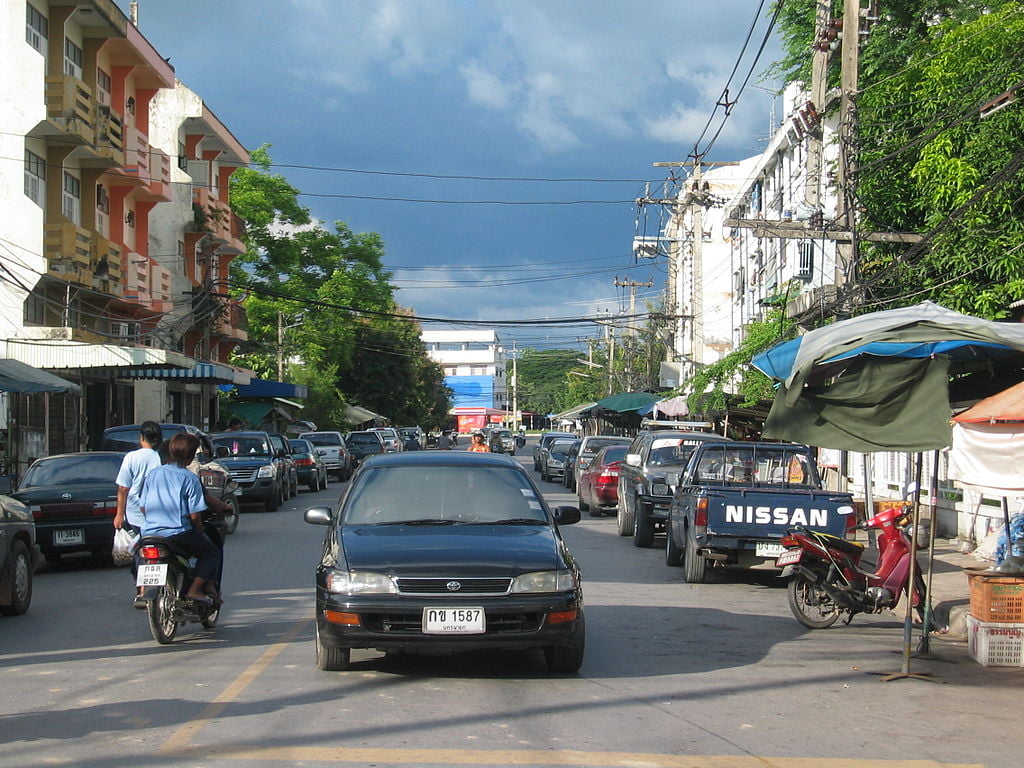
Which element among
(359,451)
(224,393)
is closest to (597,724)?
(359,451)

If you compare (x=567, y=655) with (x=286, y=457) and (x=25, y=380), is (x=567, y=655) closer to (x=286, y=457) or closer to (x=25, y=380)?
(x=25, y=380)

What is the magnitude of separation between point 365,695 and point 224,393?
4503 cm

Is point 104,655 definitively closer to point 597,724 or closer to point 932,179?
point 597,724

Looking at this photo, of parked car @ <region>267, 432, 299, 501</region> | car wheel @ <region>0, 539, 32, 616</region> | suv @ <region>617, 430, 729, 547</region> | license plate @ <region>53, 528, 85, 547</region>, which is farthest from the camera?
parked car @ <region>267, 432, 299, 501</region>

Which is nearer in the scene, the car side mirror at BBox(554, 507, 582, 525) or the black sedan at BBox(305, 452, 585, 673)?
the black sedan at BBox(305, 452, 585, 673)

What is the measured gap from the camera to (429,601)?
25.7 feet

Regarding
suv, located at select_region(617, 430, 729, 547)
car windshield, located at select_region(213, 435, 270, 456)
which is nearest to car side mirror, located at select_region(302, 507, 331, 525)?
suv, located at select_region(617, 430, 729, 547)

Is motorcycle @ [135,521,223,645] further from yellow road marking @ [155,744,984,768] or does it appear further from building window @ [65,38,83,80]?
building window @ [65,38,83,80]

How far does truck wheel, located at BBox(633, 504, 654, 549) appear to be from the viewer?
18578mm

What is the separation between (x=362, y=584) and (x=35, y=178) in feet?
84.6

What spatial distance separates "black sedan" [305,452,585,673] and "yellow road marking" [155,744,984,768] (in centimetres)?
152

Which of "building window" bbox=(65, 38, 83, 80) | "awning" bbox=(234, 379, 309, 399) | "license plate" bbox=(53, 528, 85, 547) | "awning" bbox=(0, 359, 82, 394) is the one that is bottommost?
"license plate" bbox=(53, 528, 85, 547)

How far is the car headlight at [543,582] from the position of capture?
26.0 ft

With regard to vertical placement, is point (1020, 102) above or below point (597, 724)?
above
